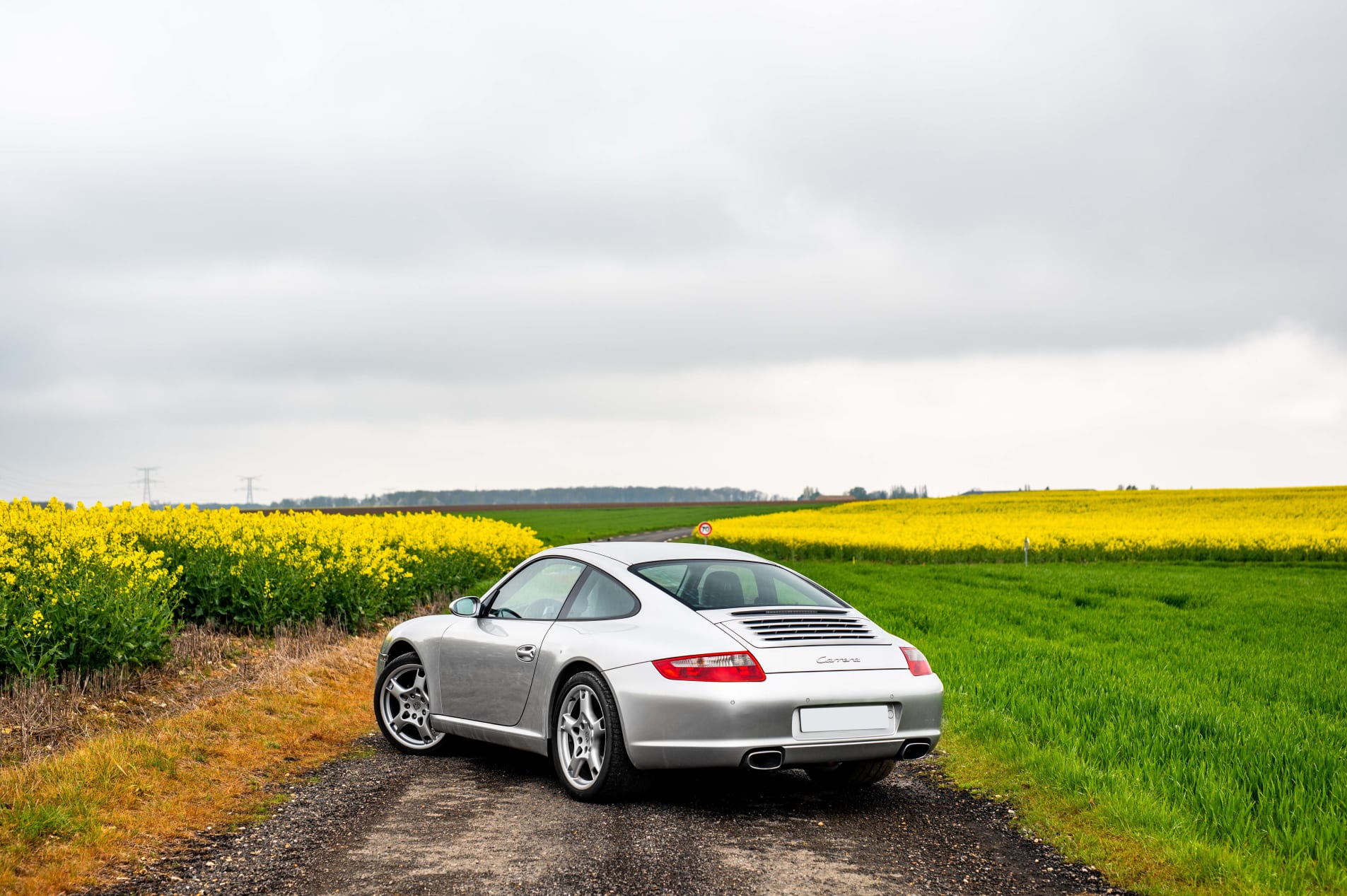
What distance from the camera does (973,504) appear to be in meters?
64.2

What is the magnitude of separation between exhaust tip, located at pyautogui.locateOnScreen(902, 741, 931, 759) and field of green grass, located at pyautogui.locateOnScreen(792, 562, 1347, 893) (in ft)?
2.01

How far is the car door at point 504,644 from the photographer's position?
6898 millimetres

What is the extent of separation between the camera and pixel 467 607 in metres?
7.51

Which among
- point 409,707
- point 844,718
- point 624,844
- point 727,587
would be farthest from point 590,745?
point 409,707

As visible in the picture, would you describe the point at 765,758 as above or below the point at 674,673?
below

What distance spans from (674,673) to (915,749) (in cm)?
146

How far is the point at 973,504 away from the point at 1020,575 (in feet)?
127

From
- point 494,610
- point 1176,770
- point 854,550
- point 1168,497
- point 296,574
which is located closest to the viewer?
point 1176,770

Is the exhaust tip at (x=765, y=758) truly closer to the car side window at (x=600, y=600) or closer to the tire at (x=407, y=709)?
the car side window at (x=600, y=600)

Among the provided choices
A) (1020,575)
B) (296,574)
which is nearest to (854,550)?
(1020,575)

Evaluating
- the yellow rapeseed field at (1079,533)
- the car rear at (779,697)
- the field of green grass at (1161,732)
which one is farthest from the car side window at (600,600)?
the yellow rapeseed field at (1079,533)

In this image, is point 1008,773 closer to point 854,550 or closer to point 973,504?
point 854,550

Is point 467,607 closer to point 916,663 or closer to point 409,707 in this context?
point 409,707

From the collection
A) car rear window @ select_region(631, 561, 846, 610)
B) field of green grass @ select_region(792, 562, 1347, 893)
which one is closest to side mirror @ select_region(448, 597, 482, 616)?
car rear window @ select_region(631, 561, 846, 610)
